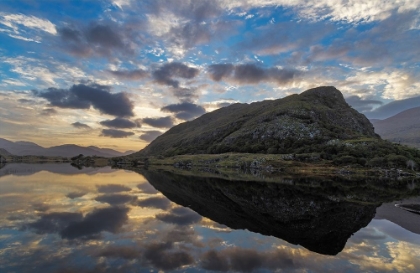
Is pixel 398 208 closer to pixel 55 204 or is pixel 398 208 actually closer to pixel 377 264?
pixel 377 264

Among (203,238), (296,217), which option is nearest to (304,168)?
(296,217)

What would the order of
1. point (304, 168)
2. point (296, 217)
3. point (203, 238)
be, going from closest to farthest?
point (203, 238) → point (296, 217) → point (304, 168)

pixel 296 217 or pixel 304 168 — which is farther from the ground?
pixel 304 168

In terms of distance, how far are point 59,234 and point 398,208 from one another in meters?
48.3

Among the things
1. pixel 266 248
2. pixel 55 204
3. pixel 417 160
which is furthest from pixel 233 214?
pixel 417 160

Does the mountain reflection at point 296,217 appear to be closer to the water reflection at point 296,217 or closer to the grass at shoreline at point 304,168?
the water reflection at point 296,217

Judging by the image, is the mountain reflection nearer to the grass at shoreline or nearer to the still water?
the still water

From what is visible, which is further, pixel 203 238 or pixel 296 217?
pixel 296 217

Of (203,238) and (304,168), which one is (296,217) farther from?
(304,168)

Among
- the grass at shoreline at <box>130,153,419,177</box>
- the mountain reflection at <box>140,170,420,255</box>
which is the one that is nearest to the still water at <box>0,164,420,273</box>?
the mountain reflection at <box>140,170,420,255</box>

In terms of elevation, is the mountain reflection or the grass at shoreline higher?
the grass at shoreline

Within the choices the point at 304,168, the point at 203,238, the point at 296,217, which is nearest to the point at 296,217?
the point at 296,217

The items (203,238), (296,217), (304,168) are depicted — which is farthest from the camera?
(304,168)

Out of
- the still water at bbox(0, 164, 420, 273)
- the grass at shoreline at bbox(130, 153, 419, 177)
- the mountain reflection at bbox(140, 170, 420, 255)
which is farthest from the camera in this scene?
the grass at shoreline at bbox(130, 153, 419, 177)
